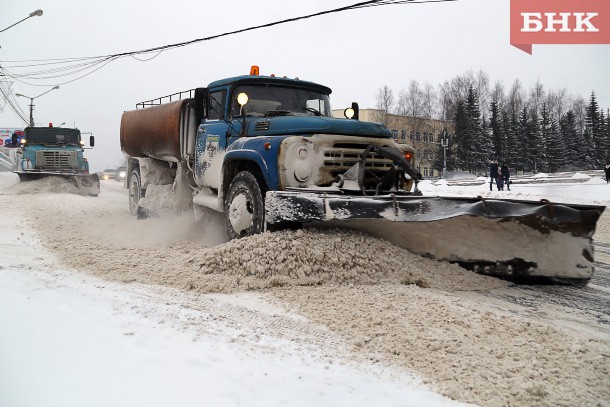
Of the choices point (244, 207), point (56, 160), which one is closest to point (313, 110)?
point (244, 207)

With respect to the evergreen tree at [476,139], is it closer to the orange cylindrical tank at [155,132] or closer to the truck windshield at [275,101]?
the orange cylindrical tank at [155,132]

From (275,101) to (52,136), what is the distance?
44.3 ft

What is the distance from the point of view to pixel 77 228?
7.72 m

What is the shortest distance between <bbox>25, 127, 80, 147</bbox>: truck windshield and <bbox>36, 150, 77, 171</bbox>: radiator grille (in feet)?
1.98

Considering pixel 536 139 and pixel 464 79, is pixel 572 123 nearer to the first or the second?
pixel 536 139

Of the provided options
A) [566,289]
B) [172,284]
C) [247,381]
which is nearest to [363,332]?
[247,381]

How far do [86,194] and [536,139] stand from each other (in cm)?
5392

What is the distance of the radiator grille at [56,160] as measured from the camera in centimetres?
1579

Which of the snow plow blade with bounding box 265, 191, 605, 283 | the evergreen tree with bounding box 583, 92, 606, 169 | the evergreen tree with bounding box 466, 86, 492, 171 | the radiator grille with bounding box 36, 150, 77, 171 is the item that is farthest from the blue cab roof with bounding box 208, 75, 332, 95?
the evergreen tree with bounding box 583, 92, 606, 169

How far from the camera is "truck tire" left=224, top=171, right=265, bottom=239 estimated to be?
17.2 ft

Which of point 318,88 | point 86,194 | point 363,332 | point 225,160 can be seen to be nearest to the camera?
point 363,332

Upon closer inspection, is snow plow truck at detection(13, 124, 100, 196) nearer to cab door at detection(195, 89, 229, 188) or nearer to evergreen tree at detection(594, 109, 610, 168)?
cab door at detection(195, 89, 229, 188)

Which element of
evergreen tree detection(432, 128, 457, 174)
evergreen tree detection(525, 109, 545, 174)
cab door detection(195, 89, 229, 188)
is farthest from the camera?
evergreen tree detection(525, 109, 545, 174)

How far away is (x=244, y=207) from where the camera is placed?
5.48m
